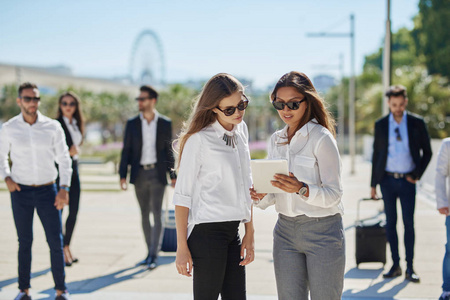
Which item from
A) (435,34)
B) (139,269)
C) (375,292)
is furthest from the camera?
(435,34)

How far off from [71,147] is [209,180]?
3.92 m

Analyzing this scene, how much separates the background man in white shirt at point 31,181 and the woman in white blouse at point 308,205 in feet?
8.03

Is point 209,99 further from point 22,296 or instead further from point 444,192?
point 22,296

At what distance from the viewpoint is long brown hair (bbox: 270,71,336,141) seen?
307 centimetres

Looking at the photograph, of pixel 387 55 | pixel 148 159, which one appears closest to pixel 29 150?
pixel 148 159

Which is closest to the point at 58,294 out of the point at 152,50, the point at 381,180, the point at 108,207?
the point at 381,180

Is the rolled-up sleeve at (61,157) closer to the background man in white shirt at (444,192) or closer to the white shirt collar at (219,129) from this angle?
the white shirt collar at (219,129)

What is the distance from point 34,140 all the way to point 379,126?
360 cm

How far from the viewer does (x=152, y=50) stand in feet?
358

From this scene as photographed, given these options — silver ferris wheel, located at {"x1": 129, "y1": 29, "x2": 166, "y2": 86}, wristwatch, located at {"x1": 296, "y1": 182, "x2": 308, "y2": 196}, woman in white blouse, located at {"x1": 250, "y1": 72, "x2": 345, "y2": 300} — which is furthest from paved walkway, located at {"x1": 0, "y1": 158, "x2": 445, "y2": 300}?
silver ferris wheel, located at {"x1": 129, "y1": 29, "x2": 166, "y2": 86}

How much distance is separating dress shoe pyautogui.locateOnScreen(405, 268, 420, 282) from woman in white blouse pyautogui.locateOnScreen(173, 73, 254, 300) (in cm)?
316

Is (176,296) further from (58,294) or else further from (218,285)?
(218,285)

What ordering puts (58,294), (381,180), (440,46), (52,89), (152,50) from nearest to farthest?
(58,294)
(381,180)
(440,46)
(152,50)
(52,89)

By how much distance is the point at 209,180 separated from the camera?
9.64ft
